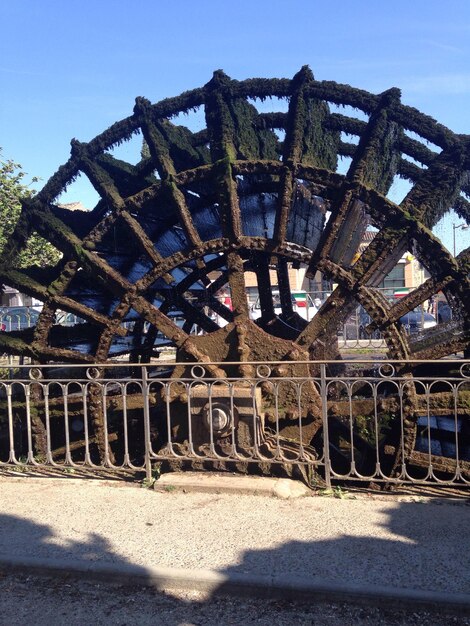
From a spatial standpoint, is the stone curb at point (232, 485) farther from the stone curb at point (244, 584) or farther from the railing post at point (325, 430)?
the stone curb at point (244, 584)

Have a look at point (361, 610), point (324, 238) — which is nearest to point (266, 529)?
point (361, 610)

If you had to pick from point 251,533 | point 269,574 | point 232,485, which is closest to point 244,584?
point 269,574

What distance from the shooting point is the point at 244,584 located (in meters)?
3.33

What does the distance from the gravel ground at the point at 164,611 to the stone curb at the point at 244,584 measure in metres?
0.04

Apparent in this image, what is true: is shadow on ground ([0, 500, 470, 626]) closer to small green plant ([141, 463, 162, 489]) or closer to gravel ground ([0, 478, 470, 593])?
gravel ground ([0, 478, 470, 593])

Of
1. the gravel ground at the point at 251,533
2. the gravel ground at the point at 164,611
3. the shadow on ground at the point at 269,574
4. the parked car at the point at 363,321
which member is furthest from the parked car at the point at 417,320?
the gravel ground at the point at 164,611

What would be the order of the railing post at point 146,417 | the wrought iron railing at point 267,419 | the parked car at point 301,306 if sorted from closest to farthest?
the wrought iron railing at point 267,419
the railing post at point 146,417
the parked car at point 301,306

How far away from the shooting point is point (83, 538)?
4.04 meters

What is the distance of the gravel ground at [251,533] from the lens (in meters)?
3.49

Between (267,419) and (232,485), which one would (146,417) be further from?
(267,419)

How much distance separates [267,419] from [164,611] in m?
2.58

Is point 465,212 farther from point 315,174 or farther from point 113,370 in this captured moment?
point 113,370

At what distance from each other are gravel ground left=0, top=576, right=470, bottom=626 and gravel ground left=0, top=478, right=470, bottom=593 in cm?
19

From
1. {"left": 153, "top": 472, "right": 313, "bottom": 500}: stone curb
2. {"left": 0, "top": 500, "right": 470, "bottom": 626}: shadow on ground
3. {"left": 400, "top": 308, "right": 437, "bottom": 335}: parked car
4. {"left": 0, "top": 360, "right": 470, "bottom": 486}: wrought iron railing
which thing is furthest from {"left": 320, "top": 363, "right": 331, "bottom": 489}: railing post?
{"left": 400, "top": 308, "right": 437, "bottom": 335}: parked car
